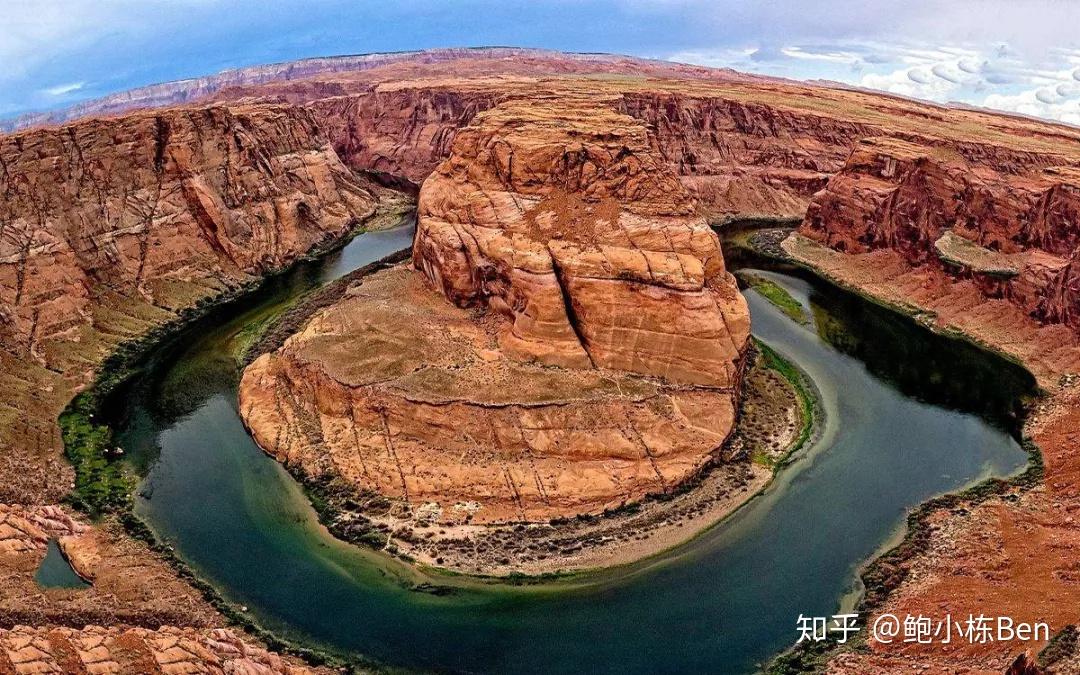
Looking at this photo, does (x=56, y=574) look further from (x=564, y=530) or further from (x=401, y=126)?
(x=401, y=126)

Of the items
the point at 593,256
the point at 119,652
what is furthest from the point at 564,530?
the point at 119,652

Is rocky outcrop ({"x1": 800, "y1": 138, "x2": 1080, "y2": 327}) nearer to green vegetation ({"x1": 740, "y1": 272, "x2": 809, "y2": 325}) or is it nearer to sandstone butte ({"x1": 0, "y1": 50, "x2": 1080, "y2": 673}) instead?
sandstone butte ({"x1": 0, "y1": 50, "x2": 1080, "y2": 673})

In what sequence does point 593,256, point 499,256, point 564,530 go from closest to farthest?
point 564,530
point 593,256
point 499,256

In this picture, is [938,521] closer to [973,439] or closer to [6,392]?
[973,439]

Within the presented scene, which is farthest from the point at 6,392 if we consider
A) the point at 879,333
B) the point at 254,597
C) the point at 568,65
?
the point at 568,65

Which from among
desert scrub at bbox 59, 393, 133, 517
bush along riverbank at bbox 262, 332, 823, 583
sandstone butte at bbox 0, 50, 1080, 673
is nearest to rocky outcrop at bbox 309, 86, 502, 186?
sandstone butte at bbox 0, 50, 1080, 673
